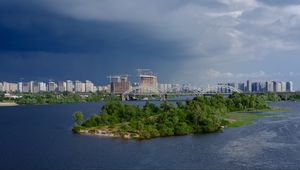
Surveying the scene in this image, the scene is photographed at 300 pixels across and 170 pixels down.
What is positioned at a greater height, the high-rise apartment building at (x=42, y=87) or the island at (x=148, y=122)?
the high-rise apartment building at (x=42, y=87)

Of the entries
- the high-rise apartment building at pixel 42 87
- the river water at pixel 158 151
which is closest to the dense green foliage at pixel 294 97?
the river water at pixel 158 151

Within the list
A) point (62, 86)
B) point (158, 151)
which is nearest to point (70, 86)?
point (62, 86)

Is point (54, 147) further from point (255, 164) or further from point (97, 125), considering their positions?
point (255, 164)

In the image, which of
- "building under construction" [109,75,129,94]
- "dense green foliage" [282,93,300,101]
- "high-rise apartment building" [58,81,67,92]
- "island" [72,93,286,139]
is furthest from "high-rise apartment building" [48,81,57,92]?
"island" [72,93,286,139]

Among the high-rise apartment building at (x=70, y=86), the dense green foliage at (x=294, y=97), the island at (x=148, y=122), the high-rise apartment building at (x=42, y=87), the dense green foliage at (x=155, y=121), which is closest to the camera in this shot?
the island at (x=148, y=122)

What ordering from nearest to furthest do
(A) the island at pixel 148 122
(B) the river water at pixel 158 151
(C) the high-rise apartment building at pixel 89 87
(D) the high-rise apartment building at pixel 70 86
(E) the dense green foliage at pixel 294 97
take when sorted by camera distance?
(B) the river water at pixel 158 151 < (A) the island at pixel 148 122 < (E) the dense green foliage at pixel 294 97 < (D) the high-rise apartment building at pixel 70 86 < (C) the high-rise apartment building at pixel 89 87

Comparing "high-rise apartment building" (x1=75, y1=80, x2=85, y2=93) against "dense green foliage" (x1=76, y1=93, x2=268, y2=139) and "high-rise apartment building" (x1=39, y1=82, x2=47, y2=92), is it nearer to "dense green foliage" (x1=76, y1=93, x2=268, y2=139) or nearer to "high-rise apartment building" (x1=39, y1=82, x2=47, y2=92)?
"high-rise apartment building" (x1=39, y1=82, x2=47, y2=92)

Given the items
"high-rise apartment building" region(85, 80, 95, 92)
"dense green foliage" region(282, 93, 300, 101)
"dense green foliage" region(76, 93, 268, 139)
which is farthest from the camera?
"high-rise apartment building" region(85, 80, 95, 92)

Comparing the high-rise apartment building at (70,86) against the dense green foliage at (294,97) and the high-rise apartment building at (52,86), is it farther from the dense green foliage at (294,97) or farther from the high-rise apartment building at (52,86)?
the dense green foliage at (294,97)
